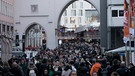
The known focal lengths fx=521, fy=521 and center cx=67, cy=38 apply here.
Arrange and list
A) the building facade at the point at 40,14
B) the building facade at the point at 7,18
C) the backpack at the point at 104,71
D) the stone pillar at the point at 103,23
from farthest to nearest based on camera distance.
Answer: the building facade at the point at 40,14
the stone pillar at the point at 103,23
the building facade at the point at 7,18
the backpack at the point at 104,71

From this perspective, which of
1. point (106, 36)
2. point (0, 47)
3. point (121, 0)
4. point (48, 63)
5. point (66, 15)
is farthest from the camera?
point (66, 15)

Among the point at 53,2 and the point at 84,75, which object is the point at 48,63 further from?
the point at 53,2

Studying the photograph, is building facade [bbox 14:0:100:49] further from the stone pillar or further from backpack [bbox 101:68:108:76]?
backpack [bbox 101:68:108:76]

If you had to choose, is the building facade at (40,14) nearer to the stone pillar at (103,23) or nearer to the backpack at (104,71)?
the stone pillar at (103,23)

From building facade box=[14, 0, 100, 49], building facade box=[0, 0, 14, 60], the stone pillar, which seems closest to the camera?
building facade box=[0, 0, 14, 60]

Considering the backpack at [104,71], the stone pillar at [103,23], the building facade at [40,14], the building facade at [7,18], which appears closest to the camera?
the backpack at [104,71]

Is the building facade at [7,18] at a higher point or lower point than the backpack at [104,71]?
higher

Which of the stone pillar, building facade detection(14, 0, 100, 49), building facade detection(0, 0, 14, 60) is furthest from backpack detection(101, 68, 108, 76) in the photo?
building facade detection(14, 0, 100, 49)

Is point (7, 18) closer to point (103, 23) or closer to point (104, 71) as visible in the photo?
point (103, 23)

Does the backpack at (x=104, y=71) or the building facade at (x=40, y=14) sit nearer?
the backpack at (x=104, y=71)

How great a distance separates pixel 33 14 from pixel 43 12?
1.48 m

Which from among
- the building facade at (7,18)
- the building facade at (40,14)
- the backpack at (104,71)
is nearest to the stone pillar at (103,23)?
the building facade at (40,14)

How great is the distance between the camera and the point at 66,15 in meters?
137

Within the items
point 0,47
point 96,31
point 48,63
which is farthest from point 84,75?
point 96,31
